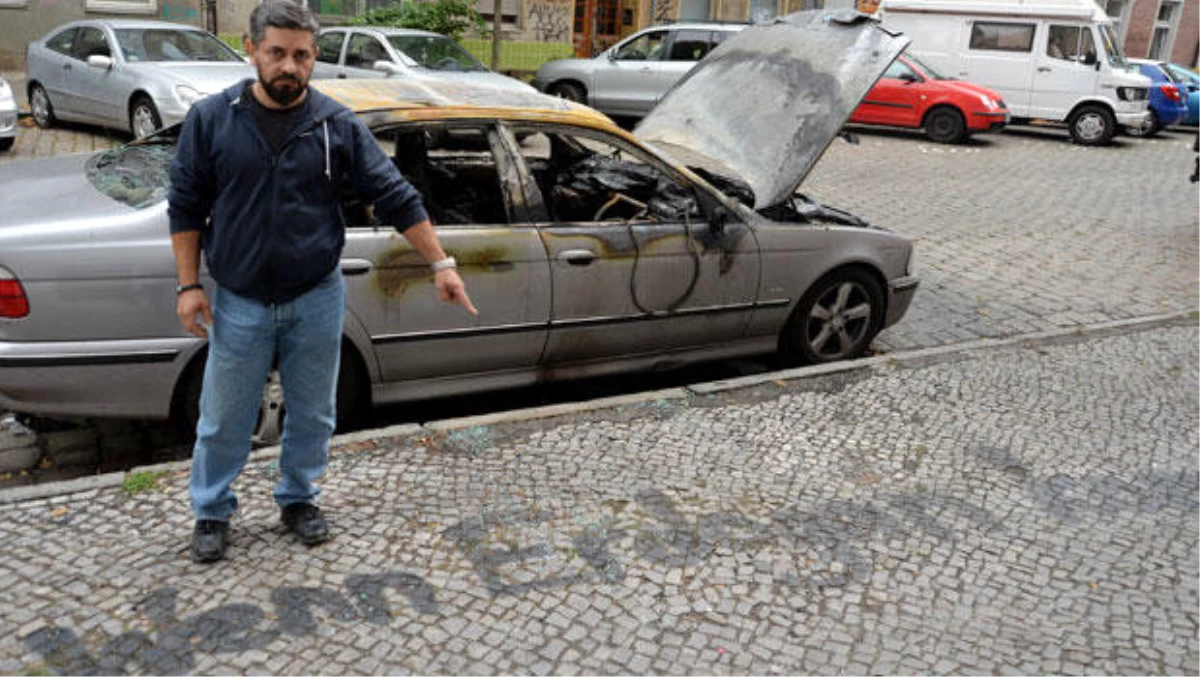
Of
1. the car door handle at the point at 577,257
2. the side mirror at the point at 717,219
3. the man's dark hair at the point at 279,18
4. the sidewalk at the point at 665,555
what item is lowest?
the sidewalk at the point at 665,555

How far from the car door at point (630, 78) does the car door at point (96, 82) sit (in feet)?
23.6

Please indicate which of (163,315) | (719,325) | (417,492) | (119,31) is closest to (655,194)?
(719,325)

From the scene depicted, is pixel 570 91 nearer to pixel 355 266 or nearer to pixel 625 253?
pixel 625 253

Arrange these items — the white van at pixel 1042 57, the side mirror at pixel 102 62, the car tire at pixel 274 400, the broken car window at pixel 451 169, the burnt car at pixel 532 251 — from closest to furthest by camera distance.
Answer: the burnt car at pixel 532 251 < the car tire at pixel 274 400 < the broken car window at pixel 451 169 < the side mirror at pixel 102 62 < the white van at pixel 1042 57

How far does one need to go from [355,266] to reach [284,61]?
1.49m

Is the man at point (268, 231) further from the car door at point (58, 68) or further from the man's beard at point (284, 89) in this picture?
the car door at point (58, 68)

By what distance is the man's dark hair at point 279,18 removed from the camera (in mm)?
2963

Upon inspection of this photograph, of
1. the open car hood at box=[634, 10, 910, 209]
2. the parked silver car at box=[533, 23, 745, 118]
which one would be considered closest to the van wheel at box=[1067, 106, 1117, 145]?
the parked silver car at box=[533, 23, 745, 118]

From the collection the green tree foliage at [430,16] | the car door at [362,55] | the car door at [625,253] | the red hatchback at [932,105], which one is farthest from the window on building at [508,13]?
the car door at [625,253]

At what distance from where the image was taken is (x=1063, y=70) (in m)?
17.8

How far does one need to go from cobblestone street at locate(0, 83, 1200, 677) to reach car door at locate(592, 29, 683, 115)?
10434 millimetres

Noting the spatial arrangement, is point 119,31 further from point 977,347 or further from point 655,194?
point 977,347

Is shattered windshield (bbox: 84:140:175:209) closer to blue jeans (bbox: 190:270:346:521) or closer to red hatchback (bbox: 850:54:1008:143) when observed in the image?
blue jeans (bbox: 190:270:346:521)

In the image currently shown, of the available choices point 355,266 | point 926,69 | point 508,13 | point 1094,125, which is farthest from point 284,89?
point 508,13
